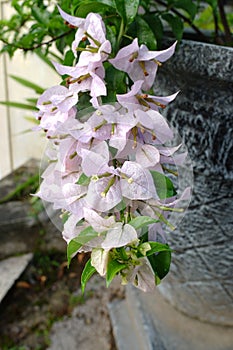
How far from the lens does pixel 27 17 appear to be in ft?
1.99

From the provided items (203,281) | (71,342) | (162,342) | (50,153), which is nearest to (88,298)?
(71,342)

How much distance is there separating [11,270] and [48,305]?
0.13 meters

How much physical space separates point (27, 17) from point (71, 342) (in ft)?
2.07

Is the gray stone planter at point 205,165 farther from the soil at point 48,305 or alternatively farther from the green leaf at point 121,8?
the soil at point 48,305

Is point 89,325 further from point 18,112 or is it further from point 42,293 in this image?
point 18,112

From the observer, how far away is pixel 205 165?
1.82 ft

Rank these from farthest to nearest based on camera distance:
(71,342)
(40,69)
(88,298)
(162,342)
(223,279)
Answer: (40,69)
(88,298)
(71,342)
(162,342)
(223,279)

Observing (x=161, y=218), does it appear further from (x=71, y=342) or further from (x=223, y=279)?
(x=71, y=342)

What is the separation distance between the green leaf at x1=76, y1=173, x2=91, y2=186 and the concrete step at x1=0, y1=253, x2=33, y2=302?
76 centimetres

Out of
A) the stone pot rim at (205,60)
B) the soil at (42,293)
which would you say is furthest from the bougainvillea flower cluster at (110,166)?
the soil at (42,293)

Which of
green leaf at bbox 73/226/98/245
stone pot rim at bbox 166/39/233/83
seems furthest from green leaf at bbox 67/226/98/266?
stone pot rim at bbox 166/39/233/83

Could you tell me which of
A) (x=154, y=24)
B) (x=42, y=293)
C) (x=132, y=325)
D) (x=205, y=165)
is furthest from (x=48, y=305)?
(x=154, y=24)

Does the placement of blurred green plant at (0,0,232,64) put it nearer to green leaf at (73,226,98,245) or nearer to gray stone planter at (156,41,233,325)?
gray stone planter at (156,41,233,325)

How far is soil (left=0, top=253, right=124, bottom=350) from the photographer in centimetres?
97
